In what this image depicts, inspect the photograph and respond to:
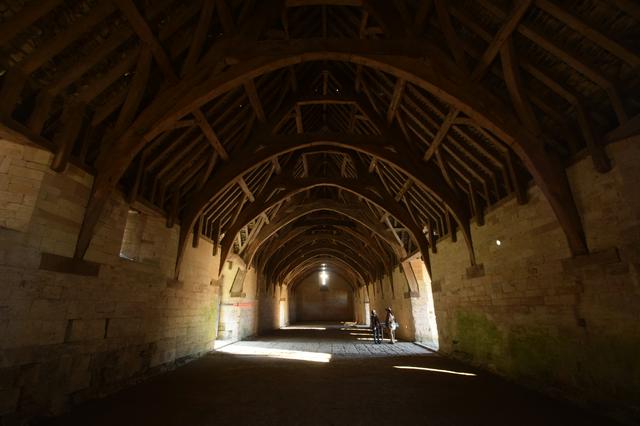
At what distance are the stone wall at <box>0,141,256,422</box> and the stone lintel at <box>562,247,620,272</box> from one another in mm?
7143

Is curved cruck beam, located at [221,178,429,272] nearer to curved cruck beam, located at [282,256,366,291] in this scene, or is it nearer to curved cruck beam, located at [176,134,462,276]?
curved cruck beam, located at [176,134,462,276]

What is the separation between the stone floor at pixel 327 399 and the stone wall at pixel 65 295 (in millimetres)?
453

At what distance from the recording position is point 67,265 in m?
4.30

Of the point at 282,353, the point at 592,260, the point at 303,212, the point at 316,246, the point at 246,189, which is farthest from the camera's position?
the point at 316,246

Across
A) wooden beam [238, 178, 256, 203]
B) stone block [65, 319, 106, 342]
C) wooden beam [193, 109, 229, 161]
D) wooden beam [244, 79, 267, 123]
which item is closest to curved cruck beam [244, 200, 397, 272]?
wooden beam [238, 178, 256, 203]

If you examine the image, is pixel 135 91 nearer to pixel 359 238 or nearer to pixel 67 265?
pixel 67 265

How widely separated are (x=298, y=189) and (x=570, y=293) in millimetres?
7476

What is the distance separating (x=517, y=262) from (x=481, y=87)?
10.3ft

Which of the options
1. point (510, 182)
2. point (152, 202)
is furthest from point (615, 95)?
point (152, 202)

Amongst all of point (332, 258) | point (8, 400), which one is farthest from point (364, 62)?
point (332, 258)

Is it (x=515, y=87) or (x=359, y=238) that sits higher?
(x=359, y=238)

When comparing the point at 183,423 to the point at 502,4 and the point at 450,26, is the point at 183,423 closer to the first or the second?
the point at 450,26

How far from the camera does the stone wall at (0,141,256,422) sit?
366 cm

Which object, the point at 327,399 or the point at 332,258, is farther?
the point at 332,258
